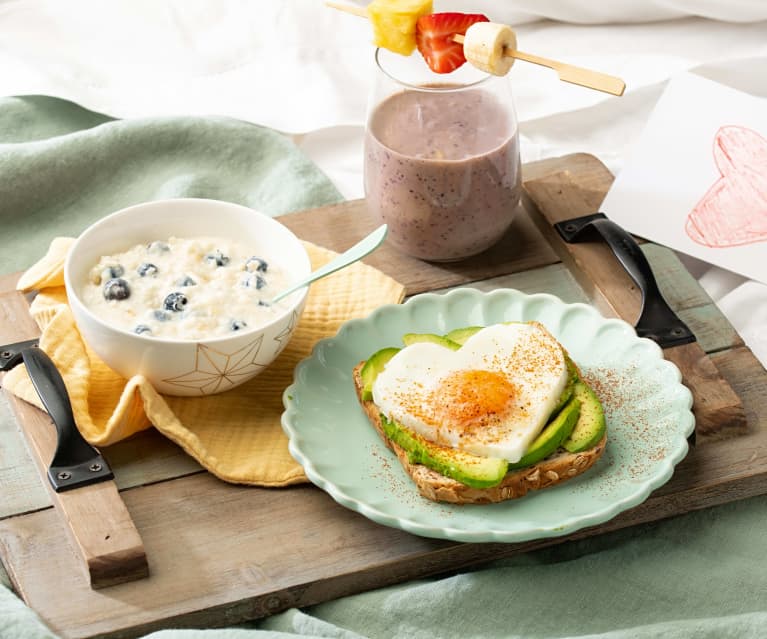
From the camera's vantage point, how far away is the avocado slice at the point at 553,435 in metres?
1.71

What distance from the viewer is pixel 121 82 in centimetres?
314

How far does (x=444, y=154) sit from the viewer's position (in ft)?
7.14

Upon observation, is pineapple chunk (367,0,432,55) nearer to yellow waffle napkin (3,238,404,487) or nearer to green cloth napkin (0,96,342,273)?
yellow waffle napkin (3,238,404,487)

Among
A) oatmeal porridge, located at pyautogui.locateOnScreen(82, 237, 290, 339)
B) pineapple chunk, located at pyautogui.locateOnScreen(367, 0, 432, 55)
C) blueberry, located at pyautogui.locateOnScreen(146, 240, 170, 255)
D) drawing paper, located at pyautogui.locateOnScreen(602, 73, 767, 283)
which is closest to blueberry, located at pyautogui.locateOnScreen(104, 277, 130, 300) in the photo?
oatmeal porridge, located at pyautogui.locateOnScreen(82, 237, 290, 339)

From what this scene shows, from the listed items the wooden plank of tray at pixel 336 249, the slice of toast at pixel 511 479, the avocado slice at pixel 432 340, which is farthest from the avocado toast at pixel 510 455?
the wooden plank of tray at pixel 336 249

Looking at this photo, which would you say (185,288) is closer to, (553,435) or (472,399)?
(472,399)

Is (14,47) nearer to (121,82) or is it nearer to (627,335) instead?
(121,82)

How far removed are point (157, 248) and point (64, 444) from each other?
15.7 inches

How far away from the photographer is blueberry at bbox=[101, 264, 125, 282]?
1.93m

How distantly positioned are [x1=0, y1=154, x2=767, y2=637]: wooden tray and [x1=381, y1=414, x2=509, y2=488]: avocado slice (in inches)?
5.0

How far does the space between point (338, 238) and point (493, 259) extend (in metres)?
0.33

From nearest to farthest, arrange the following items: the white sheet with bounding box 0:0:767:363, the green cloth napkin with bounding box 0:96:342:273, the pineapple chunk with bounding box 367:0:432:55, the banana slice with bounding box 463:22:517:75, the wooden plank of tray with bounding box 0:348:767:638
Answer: the wooden plank of tray with bounding box 0:348:767:638, the banana slice with bounding box 463:22:517:75, the pineapple chunk with bounding box 367:0:432:55, the green cloth napkin with bounding box 0:96:342:273, the white sheet with bounding box 0:0:767:363

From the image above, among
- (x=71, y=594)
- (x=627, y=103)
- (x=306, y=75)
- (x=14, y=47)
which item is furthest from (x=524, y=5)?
(x=71, y=594)

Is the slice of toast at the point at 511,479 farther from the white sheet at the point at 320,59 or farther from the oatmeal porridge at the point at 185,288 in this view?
the white sheet at the point at 320,59
